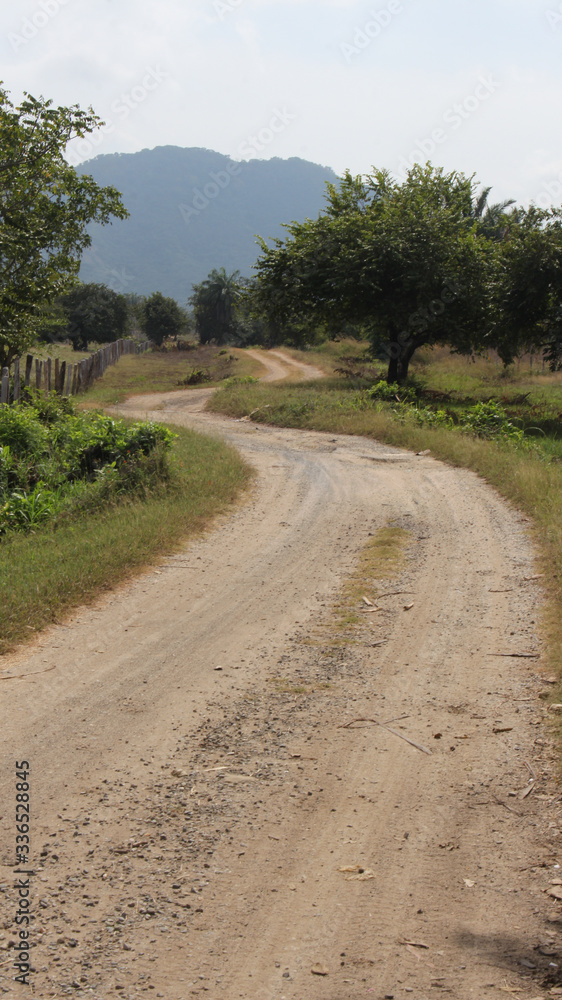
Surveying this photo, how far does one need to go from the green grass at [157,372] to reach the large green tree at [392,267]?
7159 mm

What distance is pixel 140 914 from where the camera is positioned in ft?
10.1

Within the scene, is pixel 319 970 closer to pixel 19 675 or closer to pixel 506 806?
pixel 506 806

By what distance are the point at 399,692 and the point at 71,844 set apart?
2484mm

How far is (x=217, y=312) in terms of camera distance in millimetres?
77062

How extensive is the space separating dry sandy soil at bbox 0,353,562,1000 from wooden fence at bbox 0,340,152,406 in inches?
374

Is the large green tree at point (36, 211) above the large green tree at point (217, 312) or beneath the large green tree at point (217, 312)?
beneath

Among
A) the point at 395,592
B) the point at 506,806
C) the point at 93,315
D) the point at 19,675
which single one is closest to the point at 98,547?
the point at 19,675

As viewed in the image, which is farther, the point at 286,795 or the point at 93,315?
the point at 93,315

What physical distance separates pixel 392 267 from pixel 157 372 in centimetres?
1890

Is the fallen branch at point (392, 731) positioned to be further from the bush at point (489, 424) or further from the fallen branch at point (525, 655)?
the bush at point (489, 424)

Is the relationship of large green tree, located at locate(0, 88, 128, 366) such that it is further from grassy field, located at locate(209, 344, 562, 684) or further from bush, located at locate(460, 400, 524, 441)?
bush, located at locate(460, 400, 524, 441)

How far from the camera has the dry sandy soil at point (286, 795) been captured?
2.86m

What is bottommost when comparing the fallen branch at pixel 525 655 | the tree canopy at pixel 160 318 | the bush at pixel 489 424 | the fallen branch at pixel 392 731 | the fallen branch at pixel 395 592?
the fallen branch at pixel 392 731

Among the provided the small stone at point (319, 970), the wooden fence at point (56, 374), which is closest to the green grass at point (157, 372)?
the wooden fence at point (56, 374)
